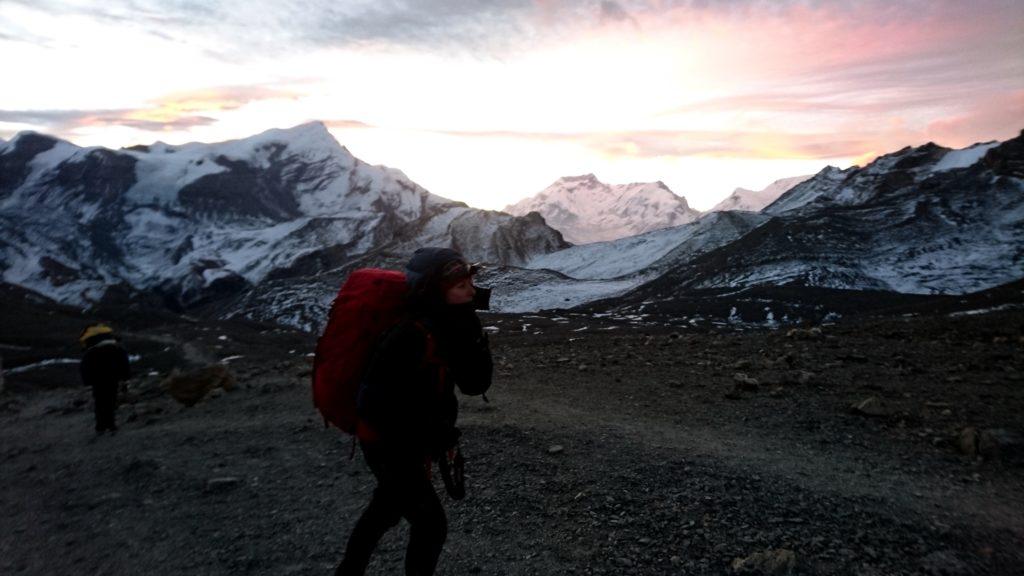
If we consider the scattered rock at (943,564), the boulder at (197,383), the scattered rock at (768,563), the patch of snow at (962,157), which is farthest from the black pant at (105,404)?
the patch of snow at (962,157)

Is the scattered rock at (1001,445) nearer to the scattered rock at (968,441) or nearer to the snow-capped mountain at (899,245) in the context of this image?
the scattered rock at (968,441)

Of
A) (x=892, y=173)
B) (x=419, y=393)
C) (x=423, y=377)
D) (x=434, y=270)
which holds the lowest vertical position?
(x=419, y=393)

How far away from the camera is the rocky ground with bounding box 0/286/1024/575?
19.7ft

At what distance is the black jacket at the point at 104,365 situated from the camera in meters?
13.1

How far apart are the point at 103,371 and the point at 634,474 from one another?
1078cm

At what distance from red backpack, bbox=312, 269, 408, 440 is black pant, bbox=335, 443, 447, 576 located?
1.09 feet

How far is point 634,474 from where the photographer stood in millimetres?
7598

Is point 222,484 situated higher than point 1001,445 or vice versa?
point 1001,445

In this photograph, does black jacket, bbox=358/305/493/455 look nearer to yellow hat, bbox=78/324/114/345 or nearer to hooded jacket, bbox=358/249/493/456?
hooded jacket, bbox=358/249/493/456

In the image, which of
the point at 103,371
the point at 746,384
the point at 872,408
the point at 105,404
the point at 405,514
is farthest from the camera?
the point at 105,404

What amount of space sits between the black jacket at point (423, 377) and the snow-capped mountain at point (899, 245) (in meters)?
72.8

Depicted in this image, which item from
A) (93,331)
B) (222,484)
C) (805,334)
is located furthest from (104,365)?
(805,334)

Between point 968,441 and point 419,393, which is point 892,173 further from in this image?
point 419,393

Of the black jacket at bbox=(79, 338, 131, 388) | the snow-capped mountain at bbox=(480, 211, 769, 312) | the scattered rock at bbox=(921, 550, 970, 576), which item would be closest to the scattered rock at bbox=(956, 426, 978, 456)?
the scattered rock at bbox=(921, 550, 970, 576)
